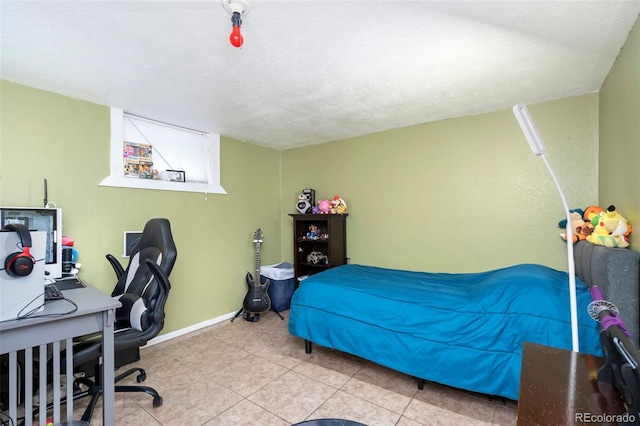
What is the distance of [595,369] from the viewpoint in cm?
99

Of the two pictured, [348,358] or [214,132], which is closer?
[348,358]

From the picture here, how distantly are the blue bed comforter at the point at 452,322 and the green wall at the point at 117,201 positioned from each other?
1422mm

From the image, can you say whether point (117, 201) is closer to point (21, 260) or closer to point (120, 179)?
point (120, 179)

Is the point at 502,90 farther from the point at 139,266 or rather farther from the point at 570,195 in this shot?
the point at 139,266

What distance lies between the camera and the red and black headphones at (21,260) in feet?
4.17

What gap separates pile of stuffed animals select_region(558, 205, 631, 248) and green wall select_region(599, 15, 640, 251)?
0.04 metres

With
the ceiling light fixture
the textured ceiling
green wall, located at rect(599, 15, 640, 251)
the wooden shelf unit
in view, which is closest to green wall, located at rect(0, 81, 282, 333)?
the textured ceiling

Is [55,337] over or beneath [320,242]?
beneath

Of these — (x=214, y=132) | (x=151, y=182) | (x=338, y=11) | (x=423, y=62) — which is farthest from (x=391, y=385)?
(x=214, y=132)

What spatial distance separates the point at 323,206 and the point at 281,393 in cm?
218

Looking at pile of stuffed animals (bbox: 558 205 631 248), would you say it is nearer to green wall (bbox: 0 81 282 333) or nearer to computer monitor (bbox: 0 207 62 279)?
green wall (bbox: 0 81 282 333)

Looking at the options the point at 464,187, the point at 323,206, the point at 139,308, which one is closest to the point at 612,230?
the point at 464,187

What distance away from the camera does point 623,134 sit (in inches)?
67.8

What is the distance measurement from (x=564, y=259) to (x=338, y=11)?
2.68 metres
